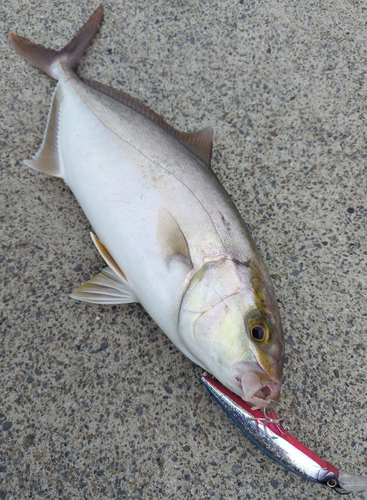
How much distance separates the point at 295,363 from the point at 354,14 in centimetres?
214

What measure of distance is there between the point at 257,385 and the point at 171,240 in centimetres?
65

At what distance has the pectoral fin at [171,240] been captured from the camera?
1688 millimetres

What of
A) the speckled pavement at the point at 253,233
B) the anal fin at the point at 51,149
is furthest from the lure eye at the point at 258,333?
the anal fin at the point at 51,149

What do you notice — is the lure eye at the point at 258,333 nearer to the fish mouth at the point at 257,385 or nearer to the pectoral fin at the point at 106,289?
the fish mouth at the point at 257,385

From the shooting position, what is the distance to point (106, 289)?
6.33ft

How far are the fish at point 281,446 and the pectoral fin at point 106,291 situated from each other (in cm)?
58

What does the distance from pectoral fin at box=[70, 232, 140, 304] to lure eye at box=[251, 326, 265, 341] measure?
0.61 metres

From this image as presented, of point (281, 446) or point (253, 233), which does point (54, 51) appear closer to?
point (253, 233)

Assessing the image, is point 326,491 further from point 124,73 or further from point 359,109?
point 124,73

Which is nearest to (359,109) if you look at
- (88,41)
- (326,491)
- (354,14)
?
(354,14)

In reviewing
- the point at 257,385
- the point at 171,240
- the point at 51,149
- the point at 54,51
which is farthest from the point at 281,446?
the point at 54,51

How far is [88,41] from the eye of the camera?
2.37 metres

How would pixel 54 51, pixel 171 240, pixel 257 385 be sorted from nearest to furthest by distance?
1. pixel 257 385
2. pixel 171 240
3. pixel 54 51

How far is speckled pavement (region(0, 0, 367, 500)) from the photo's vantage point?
5.97 feet
